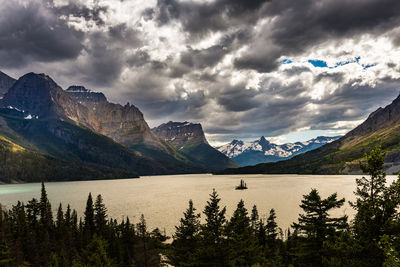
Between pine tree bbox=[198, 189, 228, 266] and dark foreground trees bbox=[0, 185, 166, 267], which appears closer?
pine tree bbox=[198, 189, 228, 266]

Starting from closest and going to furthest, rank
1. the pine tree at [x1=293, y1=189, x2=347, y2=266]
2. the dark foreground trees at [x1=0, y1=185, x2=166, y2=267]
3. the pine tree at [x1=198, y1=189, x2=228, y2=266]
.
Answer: the pine tree at [x1=293, y1=189, x2=347, y2=266]
the pine tree at [x1=198, y1=189, x2=228, y2=266]
the dark foreground trees at [x1=0, y1=185, x2=166, y2=267]

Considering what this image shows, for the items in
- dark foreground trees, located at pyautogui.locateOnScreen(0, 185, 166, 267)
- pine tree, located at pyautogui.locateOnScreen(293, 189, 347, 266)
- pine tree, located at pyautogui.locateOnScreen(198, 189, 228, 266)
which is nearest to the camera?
pine tree, located at pyautogui.locateOnScreen(293, 189, 347, 266)

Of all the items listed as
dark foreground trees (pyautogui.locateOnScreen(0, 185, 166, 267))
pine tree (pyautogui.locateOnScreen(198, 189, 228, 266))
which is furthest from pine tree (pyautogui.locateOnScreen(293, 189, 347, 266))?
dark foreground trees (pyautogui.locateOnScreen(0, 185, 166, 267))

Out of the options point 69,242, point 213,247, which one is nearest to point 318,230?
point 213,247

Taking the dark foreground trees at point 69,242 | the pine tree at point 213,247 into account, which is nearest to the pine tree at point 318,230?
the pine tree at point 213,247

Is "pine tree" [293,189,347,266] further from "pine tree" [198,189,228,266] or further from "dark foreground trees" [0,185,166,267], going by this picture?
"dark foreground trees" [0,185,166,267]

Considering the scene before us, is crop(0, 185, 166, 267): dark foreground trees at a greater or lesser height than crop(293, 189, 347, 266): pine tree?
lesser

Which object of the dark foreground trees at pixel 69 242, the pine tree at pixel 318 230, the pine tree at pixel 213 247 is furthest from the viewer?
the dark foreground trees at pixel 69 242

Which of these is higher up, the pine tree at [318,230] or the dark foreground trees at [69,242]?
the pine tree at [318,230]

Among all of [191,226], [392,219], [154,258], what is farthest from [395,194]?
[154,258]

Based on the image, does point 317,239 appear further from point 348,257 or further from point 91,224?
point 91,224

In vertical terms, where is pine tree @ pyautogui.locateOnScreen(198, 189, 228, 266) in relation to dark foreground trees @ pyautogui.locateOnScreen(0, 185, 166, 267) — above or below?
above

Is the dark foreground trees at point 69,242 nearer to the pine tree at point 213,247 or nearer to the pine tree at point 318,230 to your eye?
the pine tree at point 213,247

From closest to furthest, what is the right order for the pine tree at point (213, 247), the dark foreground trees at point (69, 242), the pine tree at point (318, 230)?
the pine tree at point (318, 230) → the pine tree at point (213, 247) → the dark foreground trees at point (69, 242)
